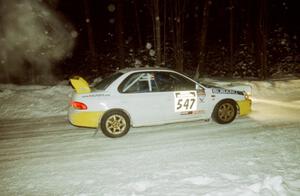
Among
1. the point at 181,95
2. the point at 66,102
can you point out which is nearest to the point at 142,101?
the point at 181,95

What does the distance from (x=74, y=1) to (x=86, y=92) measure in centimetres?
2360

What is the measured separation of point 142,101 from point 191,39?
23.9 meters

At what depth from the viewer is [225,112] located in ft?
27.2

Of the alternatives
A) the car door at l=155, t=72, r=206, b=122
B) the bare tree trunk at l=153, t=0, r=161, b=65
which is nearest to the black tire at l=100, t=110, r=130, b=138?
the car door at l=155, t=72, r=206, b=122

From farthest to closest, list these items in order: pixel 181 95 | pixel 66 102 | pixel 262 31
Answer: pixel 262 31
pixel 66 102
pixel 181 95

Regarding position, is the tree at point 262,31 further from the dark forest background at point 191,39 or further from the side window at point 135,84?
the side window at point 135,84

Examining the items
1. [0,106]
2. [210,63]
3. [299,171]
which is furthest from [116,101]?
[210,63]

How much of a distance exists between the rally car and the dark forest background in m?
15.2

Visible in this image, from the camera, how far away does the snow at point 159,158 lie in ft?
15.5

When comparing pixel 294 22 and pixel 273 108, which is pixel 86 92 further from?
pixel 294 22

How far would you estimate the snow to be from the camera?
4730 mm

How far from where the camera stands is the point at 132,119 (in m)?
7.54

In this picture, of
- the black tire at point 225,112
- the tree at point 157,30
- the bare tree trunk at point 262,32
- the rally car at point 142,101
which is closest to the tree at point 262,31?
the bare tree trunk at point 262,32

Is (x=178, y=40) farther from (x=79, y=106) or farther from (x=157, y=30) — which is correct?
(x=79, y=106)
